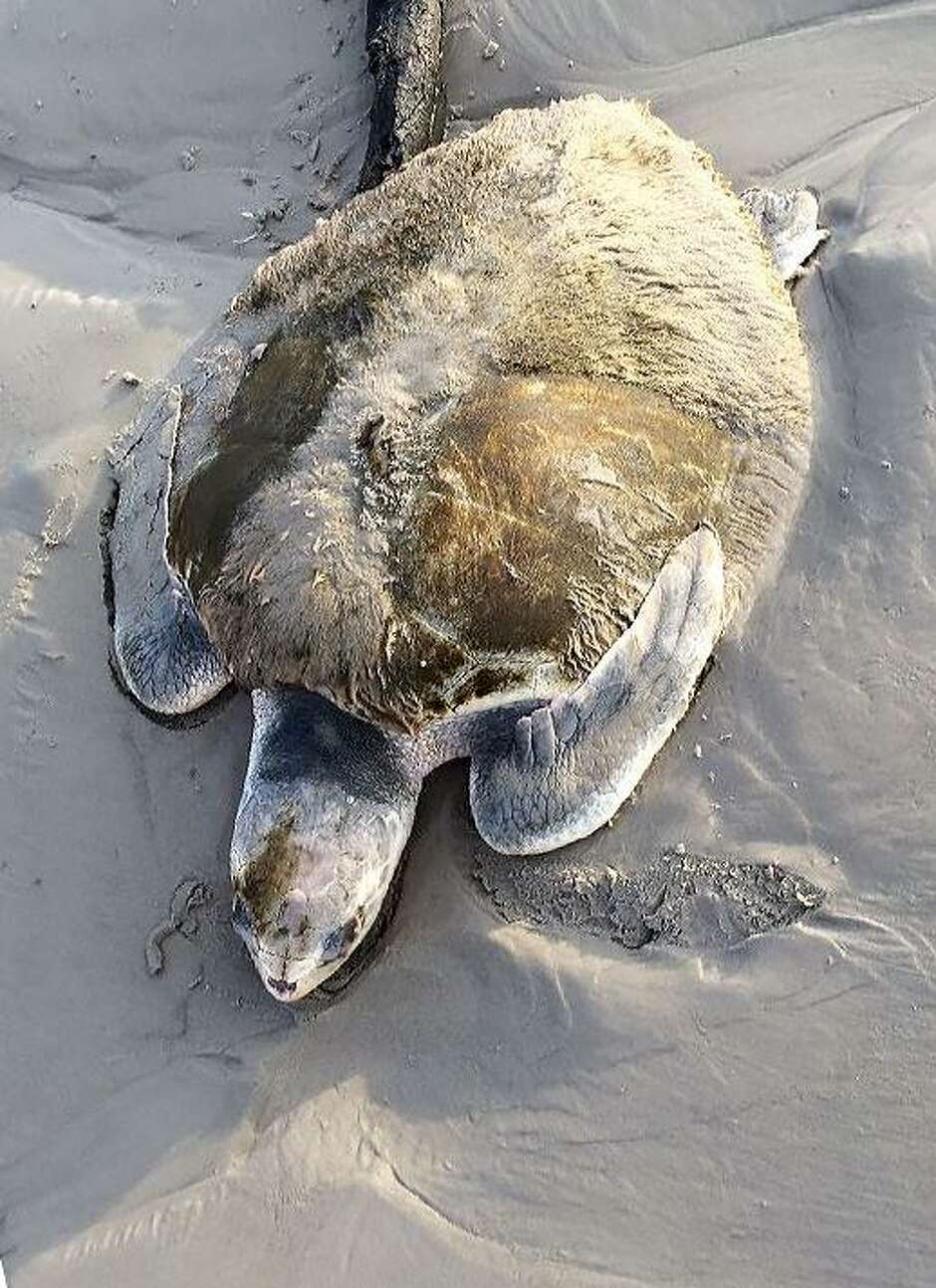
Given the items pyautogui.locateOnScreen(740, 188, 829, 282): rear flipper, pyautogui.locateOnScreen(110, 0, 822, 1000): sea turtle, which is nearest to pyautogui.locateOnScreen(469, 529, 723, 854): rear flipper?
pyautogui.locateOnScreen(110, 0, 822, 1000): sea turtle

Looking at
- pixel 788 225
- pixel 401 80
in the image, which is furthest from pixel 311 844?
pixel 401 80

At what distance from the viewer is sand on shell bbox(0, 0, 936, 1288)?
2.64 meters

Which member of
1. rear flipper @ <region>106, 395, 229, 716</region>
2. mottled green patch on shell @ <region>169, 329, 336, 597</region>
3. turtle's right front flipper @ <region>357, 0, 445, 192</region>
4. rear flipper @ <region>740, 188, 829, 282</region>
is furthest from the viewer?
turtle's right front flipper @ <region>357, 0, 445, 192</region>

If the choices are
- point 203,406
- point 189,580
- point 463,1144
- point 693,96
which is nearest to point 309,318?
point 203,406

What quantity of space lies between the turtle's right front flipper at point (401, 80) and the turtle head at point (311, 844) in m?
2.02

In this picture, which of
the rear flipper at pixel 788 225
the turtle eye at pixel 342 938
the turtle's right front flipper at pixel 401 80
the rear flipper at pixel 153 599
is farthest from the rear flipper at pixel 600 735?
the turtle's right front flipper at pixel 401 80

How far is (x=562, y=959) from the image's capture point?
2896 millimetres

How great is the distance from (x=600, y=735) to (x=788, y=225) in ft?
5.79

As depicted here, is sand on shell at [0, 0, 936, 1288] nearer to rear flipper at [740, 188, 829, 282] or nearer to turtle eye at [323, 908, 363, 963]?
rear flipper at [740, 188, 829, 282]

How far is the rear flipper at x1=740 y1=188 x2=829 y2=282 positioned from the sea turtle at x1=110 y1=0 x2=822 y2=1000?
17 cm

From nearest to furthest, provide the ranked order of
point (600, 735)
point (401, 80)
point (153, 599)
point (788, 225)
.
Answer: point (600, 735) < point (153, 599) < point (788, 225) < point (401, 80)

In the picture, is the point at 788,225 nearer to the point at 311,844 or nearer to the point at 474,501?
the point at 474,501

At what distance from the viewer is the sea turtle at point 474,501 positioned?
275cm

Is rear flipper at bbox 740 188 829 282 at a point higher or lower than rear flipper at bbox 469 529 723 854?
higher
